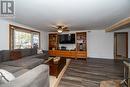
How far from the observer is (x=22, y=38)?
569 cm

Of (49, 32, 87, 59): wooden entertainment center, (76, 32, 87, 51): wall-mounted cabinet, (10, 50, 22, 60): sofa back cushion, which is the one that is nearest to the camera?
(10, 50, 22, 60): sofa back cushion

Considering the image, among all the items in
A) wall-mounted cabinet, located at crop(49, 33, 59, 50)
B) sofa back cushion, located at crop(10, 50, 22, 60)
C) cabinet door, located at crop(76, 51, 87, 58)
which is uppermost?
wall-mounted cabinet, located at crop(49, 33, 59, 50)

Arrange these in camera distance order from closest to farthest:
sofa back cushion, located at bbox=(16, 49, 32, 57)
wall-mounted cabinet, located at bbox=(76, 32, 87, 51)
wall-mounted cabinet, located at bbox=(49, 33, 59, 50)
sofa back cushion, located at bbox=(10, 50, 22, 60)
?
sofa back cushion, located at bbox=(10, 50, 22, 60) → sofa back cushion, located at bbox=(16, 49, 32, 57) → wall-mounted cabinet, located at bbox=(76, 32, 87, 51) → wall-mounted cabinet, located at bbox=(49, 33, 59, 50)

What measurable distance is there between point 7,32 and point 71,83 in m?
3.53

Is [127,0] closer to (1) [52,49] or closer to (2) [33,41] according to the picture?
(2) [33,41]

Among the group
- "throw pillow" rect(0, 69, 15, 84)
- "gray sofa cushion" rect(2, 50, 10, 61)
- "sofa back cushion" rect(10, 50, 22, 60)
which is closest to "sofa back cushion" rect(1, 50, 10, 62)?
"gray sofa cushion" rect(2, 50, 10, 61)

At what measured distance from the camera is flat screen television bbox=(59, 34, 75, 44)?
25.9 ft

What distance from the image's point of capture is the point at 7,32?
4.53m

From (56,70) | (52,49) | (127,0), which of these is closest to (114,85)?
(56,70)

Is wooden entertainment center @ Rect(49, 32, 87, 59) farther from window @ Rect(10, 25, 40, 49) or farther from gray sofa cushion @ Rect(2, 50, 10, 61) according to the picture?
gray sofa cushion @ Rect(2, 50, 10, 61)

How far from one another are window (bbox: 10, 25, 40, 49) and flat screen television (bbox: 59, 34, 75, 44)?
1.83 meters

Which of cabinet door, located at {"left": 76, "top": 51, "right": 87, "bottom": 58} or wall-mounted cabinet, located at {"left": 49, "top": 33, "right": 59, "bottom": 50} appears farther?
wall-mounted cabinet, located at {"left": 49, "top": 33, "right": 59, "bottom": 50}

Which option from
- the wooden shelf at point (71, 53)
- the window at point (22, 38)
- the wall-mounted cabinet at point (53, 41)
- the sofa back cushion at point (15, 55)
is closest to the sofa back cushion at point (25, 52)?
the sofa back cushion at point (15, 55)

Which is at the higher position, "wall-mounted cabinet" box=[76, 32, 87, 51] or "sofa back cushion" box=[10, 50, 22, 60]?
"wall-mounted cabinet" box=[76, 32, 87, 51]
